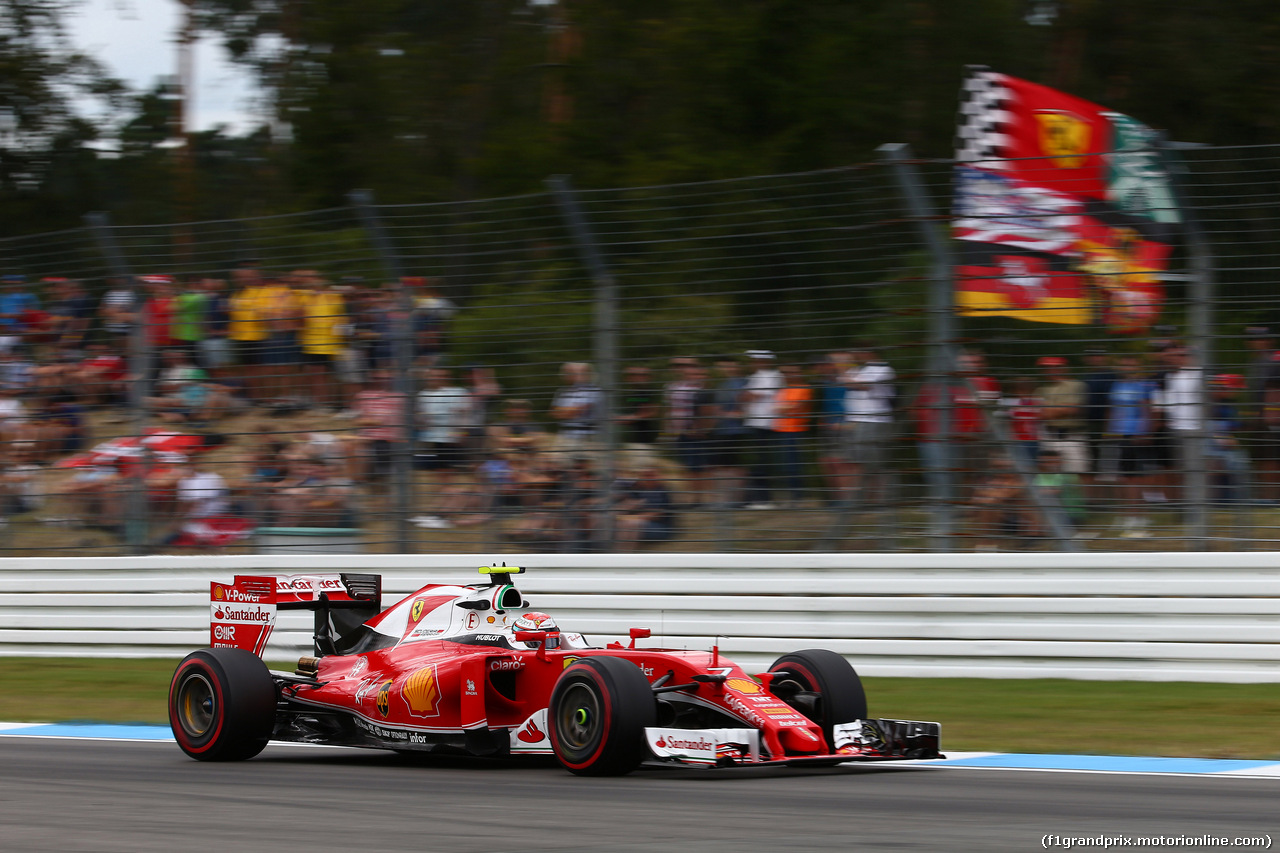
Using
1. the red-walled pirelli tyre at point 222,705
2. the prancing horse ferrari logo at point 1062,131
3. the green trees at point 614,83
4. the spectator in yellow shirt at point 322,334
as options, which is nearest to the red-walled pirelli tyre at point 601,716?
the red-walled pirelli tyre at point 222,705

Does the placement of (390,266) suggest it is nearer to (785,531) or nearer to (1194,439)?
(785,531)

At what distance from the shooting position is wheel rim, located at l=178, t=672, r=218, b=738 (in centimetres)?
810

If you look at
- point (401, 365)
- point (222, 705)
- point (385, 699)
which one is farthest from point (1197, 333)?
point (222, 705)

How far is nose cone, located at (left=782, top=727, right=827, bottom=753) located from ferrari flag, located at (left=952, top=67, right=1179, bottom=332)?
431cm

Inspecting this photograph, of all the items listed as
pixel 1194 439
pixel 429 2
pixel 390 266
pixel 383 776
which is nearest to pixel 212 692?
pixel 383 776

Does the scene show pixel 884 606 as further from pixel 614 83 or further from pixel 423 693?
pixel 614 83

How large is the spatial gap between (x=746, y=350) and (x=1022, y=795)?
5.23 meters

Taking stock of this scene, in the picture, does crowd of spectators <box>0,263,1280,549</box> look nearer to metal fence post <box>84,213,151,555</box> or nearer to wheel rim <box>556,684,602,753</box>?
metal fence post <box>84,213,151,555</box>

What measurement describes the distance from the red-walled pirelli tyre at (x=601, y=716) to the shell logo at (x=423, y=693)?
79 cm

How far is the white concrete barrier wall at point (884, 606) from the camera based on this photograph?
31.2ft

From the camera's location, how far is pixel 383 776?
7371mm

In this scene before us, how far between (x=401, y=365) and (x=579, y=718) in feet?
18.2

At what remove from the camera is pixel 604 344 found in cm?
1145

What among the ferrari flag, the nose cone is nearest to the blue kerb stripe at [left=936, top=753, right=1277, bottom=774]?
the nose cone
